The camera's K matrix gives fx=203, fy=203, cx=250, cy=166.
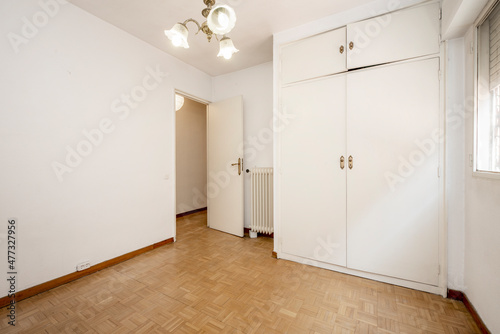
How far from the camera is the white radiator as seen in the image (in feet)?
10.5

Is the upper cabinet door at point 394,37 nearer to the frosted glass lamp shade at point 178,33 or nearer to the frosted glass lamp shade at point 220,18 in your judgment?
the frosted glass lamp shade at point 220,18

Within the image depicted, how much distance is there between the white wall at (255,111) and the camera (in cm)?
336

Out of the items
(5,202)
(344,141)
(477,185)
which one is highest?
(344,141)

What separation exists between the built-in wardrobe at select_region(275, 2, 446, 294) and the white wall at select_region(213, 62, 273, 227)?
2.61 feet

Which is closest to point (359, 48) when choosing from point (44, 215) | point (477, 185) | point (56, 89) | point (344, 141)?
point (344, 141)

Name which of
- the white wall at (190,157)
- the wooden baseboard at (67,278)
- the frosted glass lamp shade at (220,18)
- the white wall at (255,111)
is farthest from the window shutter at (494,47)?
the white wall at (190,157)

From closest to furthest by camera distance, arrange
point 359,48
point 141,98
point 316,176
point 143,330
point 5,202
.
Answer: point 143,330, point 5,202, point 359,48, point 316,176, point 141,98

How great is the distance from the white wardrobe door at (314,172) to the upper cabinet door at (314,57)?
0.38ft

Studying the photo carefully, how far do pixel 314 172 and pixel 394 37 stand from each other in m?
1.51

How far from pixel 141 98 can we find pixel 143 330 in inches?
99.6

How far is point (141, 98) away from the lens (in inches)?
107

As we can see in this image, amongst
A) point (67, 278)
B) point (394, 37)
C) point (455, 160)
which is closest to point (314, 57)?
point (394, 37)

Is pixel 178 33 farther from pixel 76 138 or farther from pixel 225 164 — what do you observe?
pixel 225 164

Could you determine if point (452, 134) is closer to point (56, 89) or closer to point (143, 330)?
point (143, 330)
